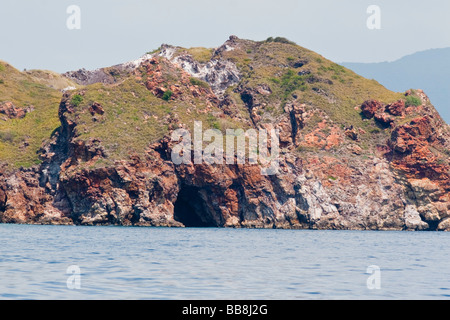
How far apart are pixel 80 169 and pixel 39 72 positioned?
86.4 m

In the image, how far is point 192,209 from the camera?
409ft


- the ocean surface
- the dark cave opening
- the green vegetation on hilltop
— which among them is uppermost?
the green vegetation on hilltop

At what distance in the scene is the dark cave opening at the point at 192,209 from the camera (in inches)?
4721

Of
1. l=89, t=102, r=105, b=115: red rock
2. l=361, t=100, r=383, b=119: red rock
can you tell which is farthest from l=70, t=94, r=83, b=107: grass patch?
l=361, t=100, r=383, b=119: red rock

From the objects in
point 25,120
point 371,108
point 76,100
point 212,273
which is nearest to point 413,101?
point 371,108

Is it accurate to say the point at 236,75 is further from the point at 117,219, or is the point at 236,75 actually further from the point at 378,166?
the point at 117,219

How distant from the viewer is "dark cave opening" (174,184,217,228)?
393 ft

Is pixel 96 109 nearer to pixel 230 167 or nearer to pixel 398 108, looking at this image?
pixel 230 167

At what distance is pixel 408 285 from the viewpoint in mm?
36344

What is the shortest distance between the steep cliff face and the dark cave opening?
21 centimetres

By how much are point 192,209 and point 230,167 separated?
12527mm

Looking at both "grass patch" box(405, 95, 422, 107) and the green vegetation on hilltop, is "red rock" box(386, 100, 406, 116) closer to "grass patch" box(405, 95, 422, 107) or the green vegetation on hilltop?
"grass patch" box(405, 95, 422, 107)
